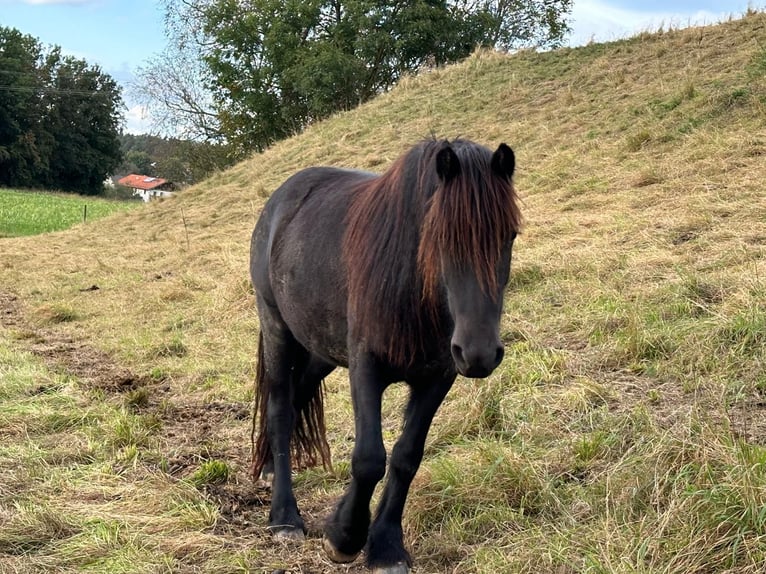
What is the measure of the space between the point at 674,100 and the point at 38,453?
11.3 meters

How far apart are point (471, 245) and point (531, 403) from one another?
200 cm

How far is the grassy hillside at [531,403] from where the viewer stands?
2.90 metres

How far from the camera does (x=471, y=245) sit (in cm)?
253

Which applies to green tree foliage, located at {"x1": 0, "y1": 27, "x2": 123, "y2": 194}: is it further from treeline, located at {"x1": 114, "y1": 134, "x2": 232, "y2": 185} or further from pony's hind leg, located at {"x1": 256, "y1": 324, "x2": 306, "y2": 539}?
pony's hind leg, located at {"x1": 256, "y1": 324, "x2": 306, "y2": 539}

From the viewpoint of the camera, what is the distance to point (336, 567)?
3086 mm

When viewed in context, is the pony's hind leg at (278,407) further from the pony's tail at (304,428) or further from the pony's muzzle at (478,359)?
the pony's muzzle at (478,359)

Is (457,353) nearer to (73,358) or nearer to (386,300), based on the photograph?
(386,300)

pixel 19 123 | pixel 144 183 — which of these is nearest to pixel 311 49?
pixel 19 123


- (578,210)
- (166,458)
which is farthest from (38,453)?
(578,210)

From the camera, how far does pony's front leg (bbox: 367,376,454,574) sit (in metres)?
2.98

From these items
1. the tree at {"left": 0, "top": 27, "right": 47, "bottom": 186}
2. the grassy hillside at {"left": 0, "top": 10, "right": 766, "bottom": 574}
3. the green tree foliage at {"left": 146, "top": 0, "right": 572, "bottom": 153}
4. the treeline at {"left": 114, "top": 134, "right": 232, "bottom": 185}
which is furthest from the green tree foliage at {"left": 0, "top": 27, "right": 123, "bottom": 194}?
the grassy hillside at {"left": 0, "top": 10, "right": 766, "bottom": 574}

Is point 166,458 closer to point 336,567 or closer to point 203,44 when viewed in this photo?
point 336,567

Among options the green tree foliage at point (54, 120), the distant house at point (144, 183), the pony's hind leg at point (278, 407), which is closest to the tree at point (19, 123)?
the green tree foliage at point (54, 120)

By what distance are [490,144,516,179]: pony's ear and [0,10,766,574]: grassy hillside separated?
1.43 metres
